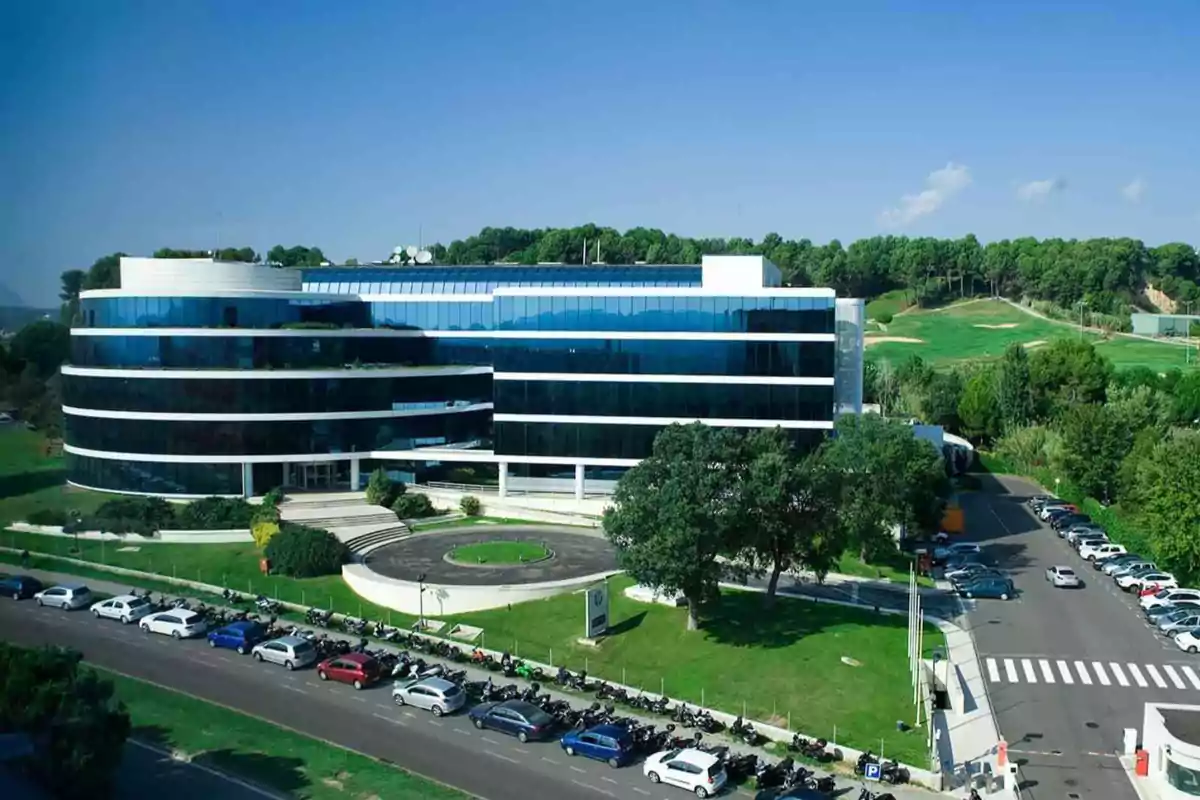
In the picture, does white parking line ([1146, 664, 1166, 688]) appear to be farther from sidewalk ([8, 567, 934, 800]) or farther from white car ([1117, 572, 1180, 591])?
sidewalk ([8, 567, 934, 800])

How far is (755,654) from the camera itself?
37.0 m

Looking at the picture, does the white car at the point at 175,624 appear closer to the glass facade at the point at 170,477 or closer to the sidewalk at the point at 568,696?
the sidewalk at the point at 568,696

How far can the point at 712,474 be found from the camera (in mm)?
38531

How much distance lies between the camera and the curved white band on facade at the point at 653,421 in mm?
58438

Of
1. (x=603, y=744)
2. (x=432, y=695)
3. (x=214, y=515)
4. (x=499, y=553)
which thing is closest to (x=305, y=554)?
(x=499, y=553)

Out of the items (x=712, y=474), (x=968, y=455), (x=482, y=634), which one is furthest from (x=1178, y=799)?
(x=968, y=455)

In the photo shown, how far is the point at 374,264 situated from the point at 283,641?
48.2 metres

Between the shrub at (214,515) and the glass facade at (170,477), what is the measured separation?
3.37 metres

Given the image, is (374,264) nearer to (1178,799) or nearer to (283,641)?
(283,641)

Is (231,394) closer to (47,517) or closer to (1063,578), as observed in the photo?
(47,517)

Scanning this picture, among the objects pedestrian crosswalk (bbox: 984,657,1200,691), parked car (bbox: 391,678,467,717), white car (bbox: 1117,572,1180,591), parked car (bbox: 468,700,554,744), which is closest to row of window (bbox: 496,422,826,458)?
white car (bbox: 1117,572,1180,591)

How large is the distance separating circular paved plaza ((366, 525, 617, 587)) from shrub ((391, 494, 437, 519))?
10.8ft

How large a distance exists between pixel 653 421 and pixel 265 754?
35477 millimetres

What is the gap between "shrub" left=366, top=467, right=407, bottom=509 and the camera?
5859 centimetres
